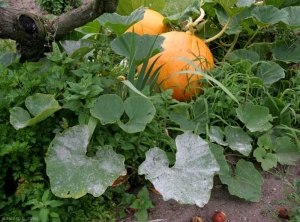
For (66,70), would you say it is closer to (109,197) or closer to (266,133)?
(109,197)

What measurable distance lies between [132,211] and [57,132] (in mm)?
406

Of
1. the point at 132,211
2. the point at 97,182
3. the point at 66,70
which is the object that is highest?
the point at 66,70

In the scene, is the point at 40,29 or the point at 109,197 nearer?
the point at 109,197

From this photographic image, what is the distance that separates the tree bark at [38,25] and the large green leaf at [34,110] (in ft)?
1.20

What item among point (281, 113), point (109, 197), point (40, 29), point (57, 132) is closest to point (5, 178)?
point (57, 132)

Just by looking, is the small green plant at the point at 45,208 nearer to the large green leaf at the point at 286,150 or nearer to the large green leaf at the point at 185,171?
the large green leaf at the point at 185,171

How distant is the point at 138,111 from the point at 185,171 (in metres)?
0.28

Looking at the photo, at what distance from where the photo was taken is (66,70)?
1548 mm

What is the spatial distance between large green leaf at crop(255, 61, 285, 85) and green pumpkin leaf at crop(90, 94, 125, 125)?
0.91 m

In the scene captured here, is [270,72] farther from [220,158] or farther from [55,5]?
[55,5]

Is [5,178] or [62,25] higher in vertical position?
[62,25]

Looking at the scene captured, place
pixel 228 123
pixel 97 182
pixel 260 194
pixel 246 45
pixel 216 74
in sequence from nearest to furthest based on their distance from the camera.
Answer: pixel 97 182 < pixel 260 194 < pixel 228 123 < pixel 216 74 < pixel 246 45

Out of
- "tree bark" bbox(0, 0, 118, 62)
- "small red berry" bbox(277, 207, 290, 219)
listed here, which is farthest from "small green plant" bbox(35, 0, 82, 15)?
"small red berry" bbox(277, 207, 290, 219)

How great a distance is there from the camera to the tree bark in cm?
160
